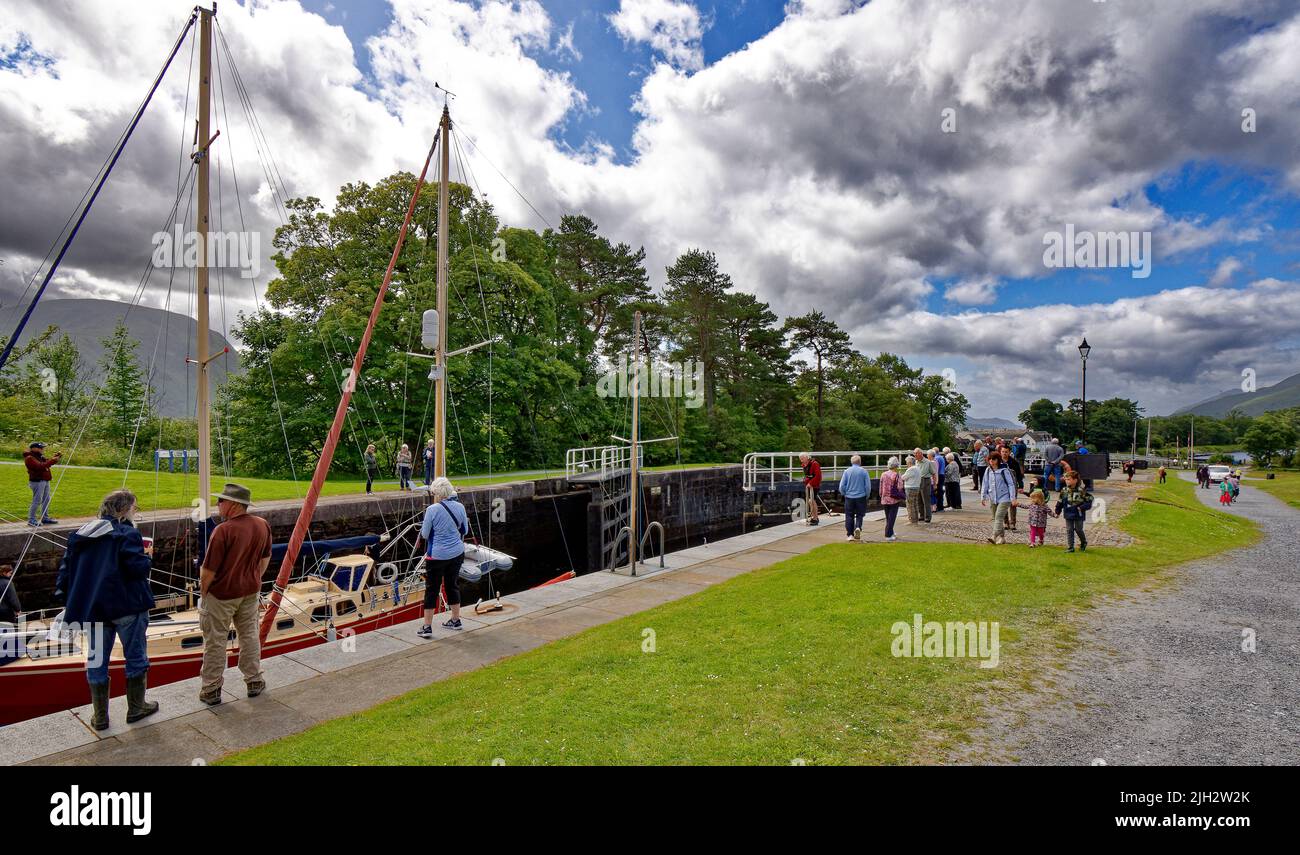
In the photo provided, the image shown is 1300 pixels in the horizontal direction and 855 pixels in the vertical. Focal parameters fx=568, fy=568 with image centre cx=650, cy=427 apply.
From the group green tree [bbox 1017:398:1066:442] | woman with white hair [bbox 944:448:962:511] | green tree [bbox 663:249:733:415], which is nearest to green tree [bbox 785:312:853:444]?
green tree [bbox 663:249:733:415]

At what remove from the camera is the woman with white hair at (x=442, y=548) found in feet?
22.3

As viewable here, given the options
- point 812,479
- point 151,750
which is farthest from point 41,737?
point 812,479

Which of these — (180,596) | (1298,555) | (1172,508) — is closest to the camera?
(180,596)

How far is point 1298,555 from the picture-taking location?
476 inches

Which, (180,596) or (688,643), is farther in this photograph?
(180,596)

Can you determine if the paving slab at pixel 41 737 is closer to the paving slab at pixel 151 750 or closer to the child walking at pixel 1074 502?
the paving slab at pixel 151 750

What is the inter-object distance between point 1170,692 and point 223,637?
8442 mm

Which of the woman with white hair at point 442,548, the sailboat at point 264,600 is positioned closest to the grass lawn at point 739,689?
the woman with white hair at point 442,548

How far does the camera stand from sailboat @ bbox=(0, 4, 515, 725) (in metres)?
6.96

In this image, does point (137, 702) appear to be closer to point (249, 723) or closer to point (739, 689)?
point (249, 723)

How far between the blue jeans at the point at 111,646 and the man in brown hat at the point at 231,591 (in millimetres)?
416
